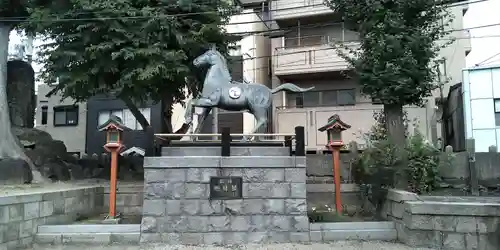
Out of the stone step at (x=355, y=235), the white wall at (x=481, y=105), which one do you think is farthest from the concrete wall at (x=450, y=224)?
the white wall at (x=481, y=105)

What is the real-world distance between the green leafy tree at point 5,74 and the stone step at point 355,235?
9307 mm

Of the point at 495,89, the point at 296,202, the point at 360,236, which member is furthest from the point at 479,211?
the point at 495,89

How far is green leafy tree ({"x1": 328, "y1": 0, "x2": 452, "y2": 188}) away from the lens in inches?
387

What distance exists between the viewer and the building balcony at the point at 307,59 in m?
18.7

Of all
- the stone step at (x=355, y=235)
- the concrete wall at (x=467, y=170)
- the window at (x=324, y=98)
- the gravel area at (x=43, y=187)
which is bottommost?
A: the stone step at (x=355, y=235)

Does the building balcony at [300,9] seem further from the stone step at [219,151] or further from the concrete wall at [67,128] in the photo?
the concrete wall at [67,128]

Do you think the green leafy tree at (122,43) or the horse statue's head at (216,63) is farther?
the green leafy tree at (122,43)

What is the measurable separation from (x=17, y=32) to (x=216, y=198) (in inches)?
452

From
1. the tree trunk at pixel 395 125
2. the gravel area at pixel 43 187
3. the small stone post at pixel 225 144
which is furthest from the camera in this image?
the tree trunk at pixel 395 125

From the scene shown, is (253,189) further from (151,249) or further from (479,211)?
(479,211)

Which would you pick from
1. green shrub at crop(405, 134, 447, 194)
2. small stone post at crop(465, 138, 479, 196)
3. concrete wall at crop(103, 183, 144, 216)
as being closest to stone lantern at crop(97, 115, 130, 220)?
concrete wall at crop(103, 183, 144, 216)

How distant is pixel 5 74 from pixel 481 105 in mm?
17198

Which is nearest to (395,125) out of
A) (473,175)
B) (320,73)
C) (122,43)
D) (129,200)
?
(473,175)

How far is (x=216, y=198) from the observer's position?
8.63 m
